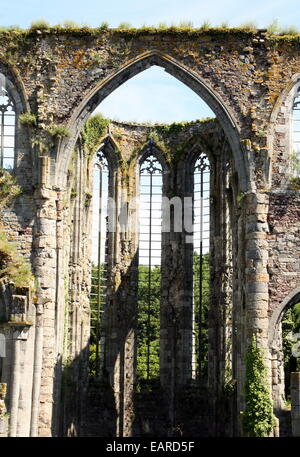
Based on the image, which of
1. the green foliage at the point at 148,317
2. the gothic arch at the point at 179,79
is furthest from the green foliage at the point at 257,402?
the green foliage at the point at 148,317

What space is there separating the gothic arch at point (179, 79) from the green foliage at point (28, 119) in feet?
2.91

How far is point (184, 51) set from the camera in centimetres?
2755

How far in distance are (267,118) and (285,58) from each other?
66.5 inches

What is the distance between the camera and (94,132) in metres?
33.1

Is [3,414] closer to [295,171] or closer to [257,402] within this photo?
[257,402]

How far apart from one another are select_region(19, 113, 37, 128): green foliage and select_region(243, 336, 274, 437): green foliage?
821 centimetres

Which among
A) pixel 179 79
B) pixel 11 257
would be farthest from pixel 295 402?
pixel 179 79

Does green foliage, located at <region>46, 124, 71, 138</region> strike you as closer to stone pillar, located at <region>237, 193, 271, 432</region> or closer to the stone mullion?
stone pillar, located at <region>237, 193, 271, 432</region>

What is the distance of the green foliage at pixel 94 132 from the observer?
3278cm

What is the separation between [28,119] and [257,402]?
9225 millimetres
